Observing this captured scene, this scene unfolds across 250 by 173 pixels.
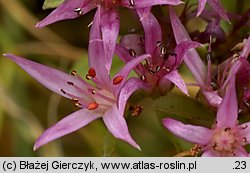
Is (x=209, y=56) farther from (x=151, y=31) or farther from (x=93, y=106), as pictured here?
(x=93, y=106)

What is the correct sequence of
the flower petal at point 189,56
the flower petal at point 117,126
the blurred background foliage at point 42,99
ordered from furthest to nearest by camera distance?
the blurred background foliage at point 42,99 < the flower petal at point 189,56 < the flower petal at point 117,126

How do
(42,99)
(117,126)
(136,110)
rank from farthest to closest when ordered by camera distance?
(42,99), (136,110), (117,126)

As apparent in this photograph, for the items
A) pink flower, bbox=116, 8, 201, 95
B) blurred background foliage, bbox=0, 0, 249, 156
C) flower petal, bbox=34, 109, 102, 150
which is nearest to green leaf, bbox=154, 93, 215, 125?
pink flower, bbox=116, 8, 201, 95

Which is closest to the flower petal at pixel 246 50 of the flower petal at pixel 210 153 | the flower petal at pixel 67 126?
the flower petal at pixel 210 153

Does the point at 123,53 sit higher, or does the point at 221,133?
the point at 123,53

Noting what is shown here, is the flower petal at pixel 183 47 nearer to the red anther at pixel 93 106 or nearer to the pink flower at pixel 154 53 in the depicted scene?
the pink flower at pixel 154 53

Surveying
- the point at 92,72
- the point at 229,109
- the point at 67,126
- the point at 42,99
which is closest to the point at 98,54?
the point at 92,72

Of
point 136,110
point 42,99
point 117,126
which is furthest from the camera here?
point 42,99
